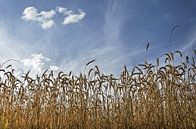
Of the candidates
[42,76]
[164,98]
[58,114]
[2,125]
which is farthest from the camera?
[42,76]

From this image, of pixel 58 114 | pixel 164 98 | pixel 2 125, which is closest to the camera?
pixel 2 125

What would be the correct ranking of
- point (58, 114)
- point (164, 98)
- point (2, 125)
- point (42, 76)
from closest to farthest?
point (2, 125)
point (164, 98)
point (58, 114)
point (42, 76)

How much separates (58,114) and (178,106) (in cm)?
223

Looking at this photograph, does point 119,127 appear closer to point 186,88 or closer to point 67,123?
point 67,123

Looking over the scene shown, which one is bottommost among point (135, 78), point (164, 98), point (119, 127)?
point (119, 127)

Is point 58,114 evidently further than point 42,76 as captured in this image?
No

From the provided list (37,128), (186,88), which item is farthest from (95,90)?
(186,88)

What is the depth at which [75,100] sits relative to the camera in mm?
6352

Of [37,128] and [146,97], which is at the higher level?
[146,97]

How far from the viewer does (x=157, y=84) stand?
6.09 metres

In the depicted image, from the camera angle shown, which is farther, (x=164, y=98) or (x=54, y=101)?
(x=54, y=101)

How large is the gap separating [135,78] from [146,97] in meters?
0.43

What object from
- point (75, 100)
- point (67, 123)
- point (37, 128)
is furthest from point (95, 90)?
point (37, 128)

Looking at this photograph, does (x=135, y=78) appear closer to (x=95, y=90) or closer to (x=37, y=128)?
(x=95, y=90)
